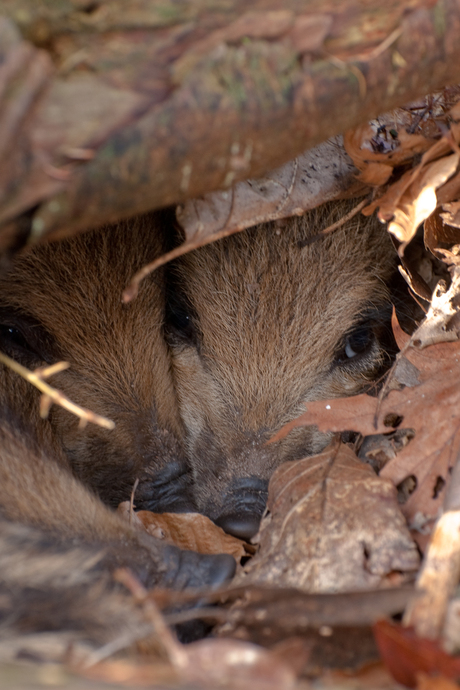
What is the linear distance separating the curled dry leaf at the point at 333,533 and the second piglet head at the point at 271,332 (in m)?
0.80

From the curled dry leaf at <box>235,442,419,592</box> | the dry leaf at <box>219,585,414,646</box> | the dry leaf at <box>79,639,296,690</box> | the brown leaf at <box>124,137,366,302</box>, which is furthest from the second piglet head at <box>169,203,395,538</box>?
the dry leaf at <box>79,639,296,690</box>

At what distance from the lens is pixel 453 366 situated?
2.49 metres

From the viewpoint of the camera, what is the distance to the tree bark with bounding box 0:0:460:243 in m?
1.54

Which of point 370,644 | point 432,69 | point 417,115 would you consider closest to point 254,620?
point 370,644

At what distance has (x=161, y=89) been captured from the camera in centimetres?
161

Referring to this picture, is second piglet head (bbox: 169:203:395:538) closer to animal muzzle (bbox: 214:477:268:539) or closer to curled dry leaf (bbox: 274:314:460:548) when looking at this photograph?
animal muzzle (bbox: 214:477:268:539)

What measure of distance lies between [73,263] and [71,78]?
1686mm

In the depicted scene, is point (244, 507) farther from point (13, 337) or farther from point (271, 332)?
point (13, 337)

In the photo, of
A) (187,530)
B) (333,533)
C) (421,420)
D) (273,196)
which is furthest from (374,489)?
(273,196)

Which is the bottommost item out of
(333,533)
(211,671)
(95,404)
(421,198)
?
(95,404)

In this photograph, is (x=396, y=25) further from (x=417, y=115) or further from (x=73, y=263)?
(x=73, y=263)

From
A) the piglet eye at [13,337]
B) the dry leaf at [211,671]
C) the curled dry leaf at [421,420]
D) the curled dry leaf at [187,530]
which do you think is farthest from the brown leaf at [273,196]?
the dry leaf at [211,671]

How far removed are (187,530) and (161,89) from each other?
199 centimetres

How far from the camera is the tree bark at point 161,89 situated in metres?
1.54
